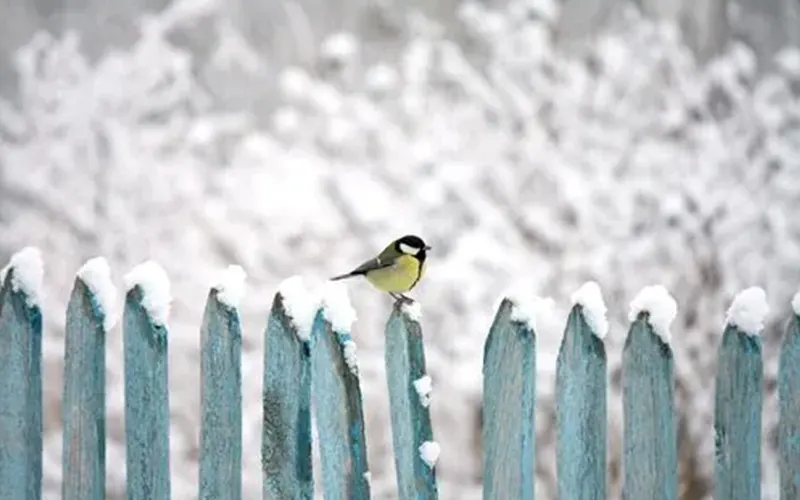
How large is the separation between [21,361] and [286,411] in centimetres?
32

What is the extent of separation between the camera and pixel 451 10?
4043mm

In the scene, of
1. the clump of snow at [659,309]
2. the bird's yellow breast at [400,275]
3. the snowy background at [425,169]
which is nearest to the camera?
the clump of snow at [659,309]

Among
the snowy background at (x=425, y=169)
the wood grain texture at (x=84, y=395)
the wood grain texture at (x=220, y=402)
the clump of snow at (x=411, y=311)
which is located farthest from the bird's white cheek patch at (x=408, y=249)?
the snowy background at (x=425, y=169)

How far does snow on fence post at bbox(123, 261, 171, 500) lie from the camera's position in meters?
1.41

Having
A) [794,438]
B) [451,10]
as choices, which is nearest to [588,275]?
[451,10]

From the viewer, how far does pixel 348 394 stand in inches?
55.6

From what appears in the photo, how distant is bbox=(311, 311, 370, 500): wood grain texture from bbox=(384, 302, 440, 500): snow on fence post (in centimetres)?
5

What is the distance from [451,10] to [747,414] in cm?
283

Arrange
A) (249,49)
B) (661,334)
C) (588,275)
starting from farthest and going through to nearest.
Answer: (249,49)
(588,275)
(661,334)

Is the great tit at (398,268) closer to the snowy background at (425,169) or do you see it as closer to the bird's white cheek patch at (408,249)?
the bird's white cheek patch at (408,249)

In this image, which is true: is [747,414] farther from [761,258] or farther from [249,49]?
[249,49]

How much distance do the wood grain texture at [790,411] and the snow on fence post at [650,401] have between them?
13 centimetres

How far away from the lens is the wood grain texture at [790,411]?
54.5 inches

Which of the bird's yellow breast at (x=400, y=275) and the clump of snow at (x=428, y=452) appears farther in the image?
the bird's yellow breast at (x=400, y=275)
